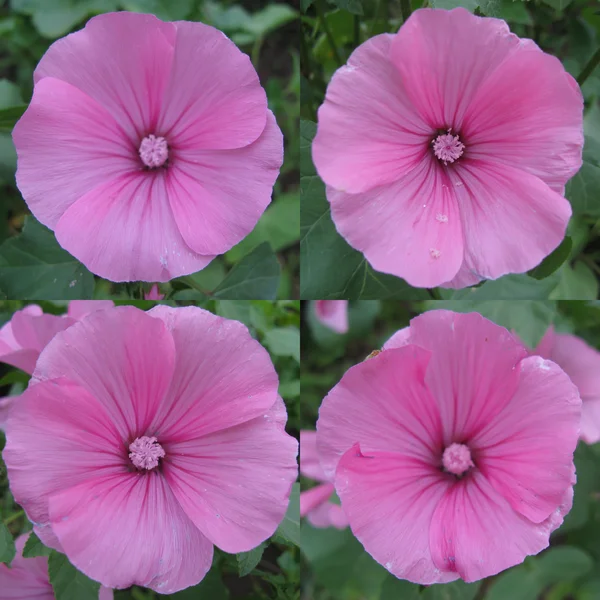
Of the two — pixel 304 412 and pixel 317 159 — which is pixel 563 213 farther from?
pixel 304 412

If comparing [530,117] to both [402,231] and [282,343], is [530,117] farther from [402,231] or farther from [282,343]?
[282,343]

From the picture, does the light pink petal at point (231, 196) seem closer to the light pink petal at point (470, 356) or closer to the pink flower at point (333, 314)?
the light pink petal at point (470, 356)

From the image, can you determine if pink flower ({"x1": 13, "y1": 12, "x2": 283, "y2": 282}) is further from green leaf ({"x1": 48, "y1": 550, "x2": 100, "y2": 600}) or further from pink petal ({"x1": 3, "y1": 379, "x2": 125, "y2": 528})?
green leaf ({"x1": 48, "y1": 550, "x2": 100, "y2": 600})

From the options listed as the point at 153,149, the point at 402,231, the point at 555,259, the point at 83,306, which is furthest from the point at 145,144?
the point at 555,259

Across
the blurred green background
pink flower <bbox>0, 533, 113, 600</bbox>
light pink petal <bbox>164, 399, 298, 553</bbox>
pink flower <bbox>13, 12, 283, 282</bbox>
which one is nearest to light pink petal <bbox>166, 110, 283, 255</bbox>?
pink flower <bbox>13, 12, 283, 282</bbox>

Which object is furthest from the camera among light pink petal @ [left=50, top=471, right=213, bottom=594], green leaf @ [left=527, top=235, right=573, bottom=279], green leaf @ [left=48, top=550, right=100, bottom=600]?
green leaf @ [left=527, top=235, right=573, bottom=279]
